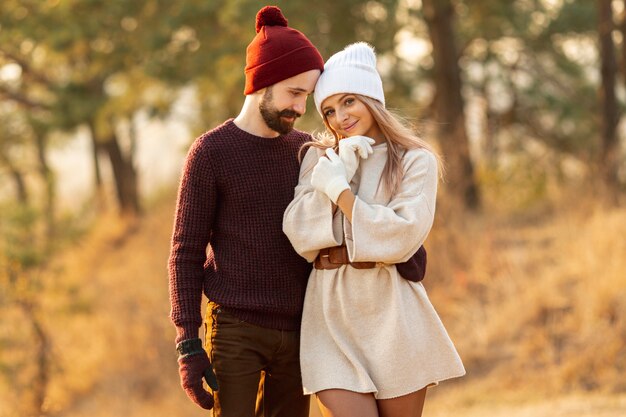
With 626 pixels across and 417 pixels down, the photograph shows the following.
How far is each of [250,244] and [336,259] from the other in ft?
1.05

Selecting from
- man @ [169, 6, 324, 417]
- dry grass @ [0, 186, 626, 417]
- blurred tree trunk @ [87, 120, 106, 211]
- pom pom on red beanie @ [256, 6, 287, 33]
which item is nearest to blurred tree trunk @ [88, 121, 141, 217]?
blurred tree trunk @ [87, 120, 106, 211]

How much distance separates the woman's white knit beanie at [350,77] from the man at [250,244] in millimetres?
72

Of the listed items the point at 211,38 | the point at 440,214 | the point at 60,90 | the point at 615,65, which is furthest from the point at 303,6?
the point at 60,90

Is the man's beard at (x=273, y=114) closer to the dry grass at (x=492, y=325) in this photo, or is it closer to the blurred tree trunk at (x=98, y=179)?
the dry grass at (x=492, y=325)

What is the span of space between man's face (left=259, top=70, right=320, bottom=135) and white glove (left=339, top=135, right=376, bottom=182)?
0.25 meters

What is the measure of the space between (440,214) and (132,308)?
5419 millimetres

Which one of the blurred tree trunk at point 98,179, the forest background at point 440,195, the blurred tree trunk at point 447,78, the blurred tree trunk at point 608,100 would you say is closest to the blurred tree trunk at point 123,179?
the blurred tree trunk at point 98,179

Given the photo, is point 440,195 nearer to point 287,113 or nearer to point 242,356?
point 287,113

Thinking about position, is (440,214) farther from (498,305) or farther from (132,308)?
(132,308)

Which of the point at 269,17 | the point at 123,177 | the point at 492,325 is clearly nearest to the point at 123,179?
the point at 123,177

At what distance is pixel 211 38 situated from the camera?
1192cm

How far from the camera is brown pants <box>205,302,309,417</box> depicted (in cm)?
322

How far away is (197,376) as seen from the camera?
307cm

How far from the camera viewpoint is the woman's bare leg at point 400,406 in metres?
3.17
